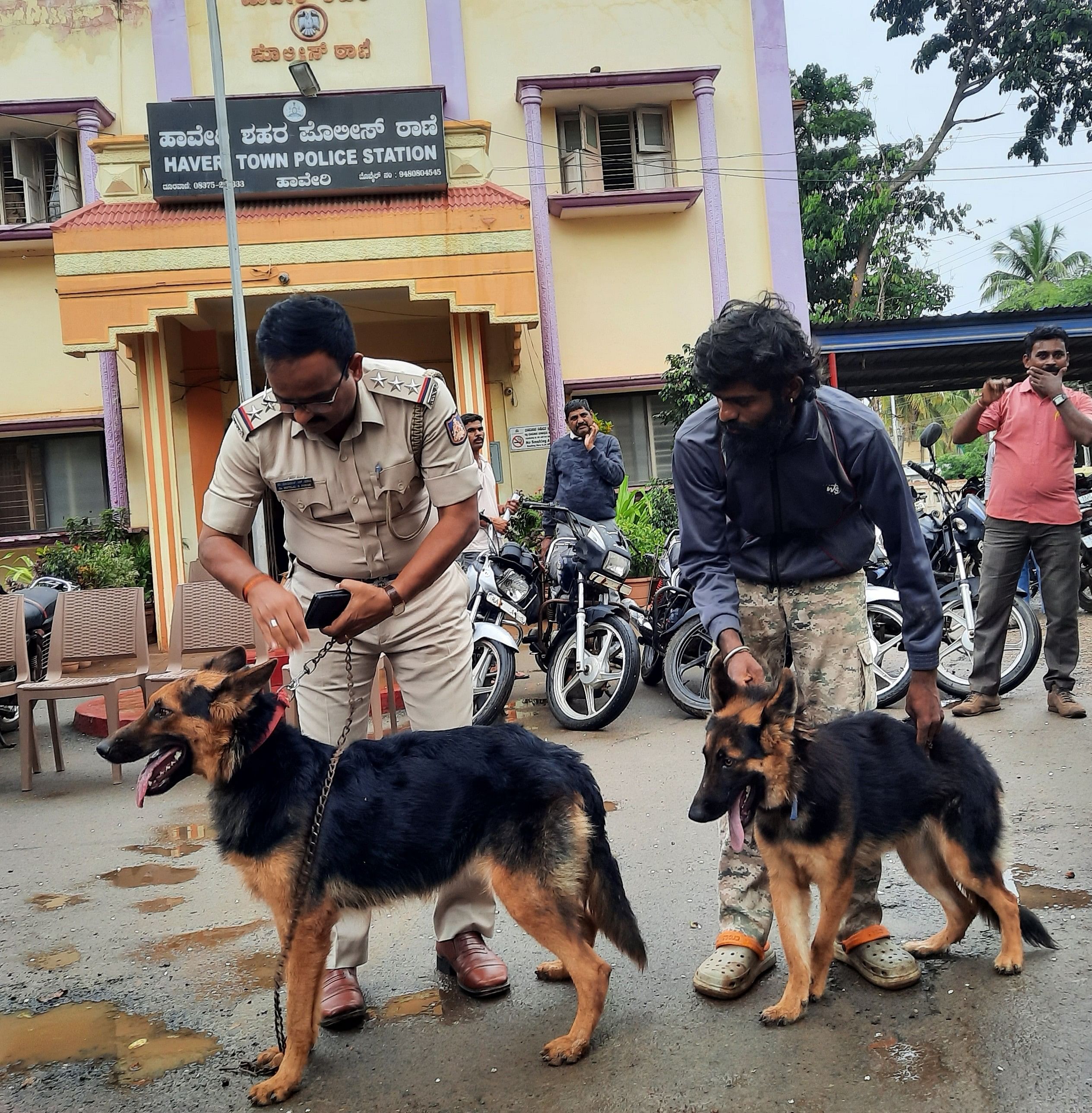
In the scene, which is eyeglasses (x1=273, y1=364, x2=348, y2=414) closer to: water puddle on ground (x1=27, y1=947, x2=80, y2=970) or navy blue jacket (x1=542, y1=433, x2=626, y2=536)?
water puddle on ground (x1=27, y1=947, x2=80, y2=970)

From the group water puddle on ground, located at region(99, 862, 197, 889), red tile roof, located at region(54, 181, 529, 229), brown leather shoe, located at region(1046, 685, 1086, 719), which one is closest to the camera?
water puddle on ground, located at region(99, 862, 197, 889)

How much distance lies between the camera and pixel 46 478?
584 inches

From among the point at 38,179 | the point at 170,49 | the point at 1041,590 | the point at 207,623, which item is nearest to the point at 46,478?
the point at 38,179

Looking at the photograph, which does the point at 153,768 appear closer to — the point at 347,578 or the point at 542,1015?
the point at 347,578

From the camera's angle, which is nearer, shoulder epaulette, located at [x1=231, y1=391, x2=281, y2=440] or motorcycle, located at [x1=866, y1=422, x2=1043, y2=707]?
shoulder epaulette, located at [x1=231, y1=391, x2=281, y2=440]

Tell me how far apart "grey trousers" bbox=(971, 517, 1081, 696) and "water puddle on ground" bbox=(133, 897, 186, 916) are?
4745 mm

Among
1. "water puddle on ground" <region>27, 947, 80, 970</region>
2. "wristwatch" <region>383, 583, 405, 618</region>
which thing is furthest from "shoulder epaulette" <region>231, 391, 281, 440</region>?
"water puddle on ground" <region>27, 947, 80, 970</region>

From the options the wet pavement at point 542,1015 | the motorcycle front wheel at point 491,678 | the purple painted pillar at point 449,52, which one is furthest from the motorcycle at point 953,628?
the purple painted pillar at point 449,52

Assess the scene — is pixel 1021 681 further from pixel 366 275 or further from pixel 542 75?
pixel 542 75

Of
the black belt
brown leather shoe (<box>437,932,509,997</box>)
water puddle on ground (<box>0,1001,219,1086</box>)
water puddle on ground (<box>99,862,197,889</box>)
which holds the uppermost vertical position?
the black belt

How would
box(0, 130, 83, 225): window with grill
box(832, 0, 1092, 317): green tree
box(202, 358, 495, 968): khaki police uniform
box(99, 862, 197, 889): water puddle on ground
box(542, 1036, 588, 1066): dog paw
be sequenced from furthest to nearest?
box(832, 0, 1092, 317): green tree, box(0, 130, 83, 225): window with grill, box(99, 862, 197, 889): water puddle on ground, box(202, 358, 495, 968): khaki police uniform, box(542, 1036, 588, 1066): dog paw

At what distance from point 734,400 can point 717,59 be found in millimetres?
13855

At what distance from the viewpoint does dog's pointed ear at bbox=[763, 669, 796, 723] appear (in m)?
2.90

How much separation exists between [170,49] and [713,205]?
7.55 m
